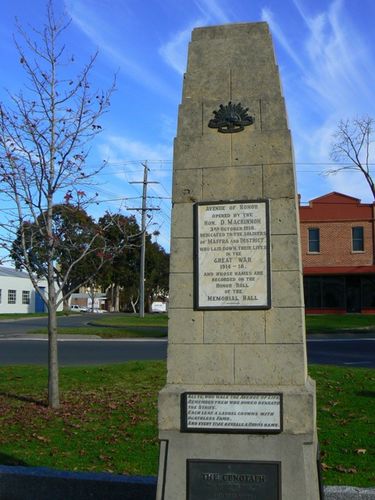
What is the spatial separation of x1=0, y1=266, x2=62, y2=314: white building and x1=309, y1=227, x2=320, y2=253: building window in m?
28.8

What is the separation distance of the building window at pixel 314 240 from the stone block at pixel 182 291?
37125 mm

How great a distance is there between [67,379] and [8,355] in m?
6.44

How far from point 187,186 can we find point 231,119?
62 cm

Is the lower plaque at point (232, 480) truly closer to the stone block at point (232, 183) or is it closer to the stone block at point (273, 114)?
the stone block at point (232, 183)

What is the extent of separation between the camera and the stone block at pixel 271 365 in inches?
173

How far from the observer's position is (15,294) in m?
63.8

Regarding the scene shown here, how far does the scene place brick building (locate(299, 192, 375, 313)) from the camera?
132ft

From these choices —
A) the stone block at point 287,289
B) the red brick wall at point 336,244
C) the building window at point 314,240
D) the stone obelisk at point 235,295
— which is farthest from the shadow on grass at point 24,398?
the building window at point 314,240

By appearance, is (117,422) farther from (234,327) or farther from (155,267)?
(155,267)

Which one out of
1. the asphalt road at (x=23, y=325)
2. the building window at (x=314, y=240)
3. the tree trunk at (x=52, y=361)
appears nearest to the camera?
the tree trunk at (x=52, y=361)

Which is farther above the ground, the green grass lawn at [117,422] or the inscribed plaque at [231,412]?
the inscribed plaque at [231,412]

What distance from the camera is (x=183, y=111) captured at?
4938 millimetres

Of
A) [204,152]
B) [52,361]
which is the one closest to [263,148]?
[204,152]

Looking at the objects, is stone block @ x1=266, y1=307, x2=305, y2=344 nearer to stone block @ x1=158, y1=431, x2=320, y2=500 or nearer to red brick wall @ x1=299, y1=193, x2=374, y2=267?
stone block @ x1=158, y1=431, x2=320, y2=500
